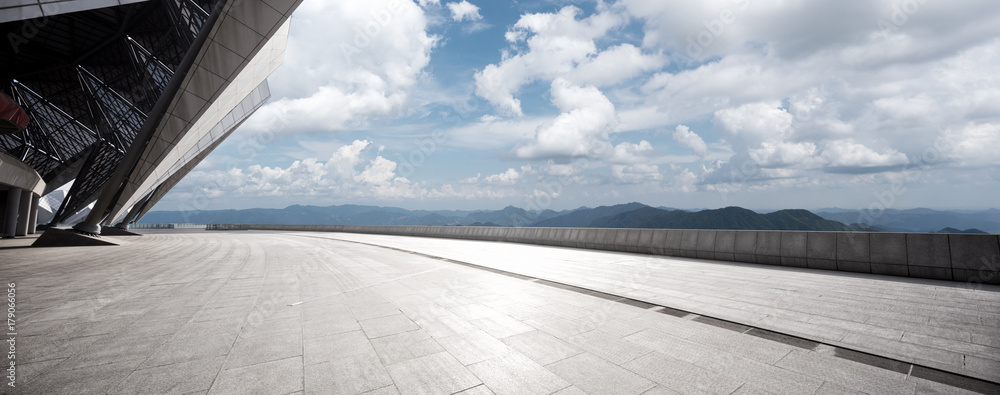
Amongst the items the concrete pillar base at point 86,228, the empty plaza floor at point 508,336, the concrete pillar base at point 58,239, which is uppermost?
the concrete pillar base at point 86,228

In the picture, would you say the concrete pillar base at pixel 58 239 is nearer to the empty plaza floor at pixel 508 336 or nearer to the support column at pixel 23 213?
the empty plaza floor at pixel 508 336

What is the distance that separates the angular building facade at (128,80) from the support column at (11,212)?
91mm

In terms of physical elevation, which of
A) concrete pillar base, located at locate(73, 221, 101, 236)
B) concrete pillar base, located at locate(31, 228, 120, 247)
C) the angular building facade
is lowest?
concrete pillar base, located at locate(31, 228, 120, 247)

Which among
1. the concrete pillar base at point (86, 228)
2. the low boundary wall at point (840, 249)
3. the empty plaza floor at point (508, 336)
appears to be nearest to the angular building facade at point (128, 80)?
the concrete pillar base at point (86, 228)

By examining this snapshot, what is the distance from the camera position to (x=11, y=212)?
98.2 feet

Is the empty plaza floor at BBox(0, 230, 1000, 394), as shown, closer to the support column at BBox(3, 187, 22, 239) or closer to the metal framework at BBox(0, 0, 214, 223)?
the metal framework at BBox(0, 0, 214, 223)

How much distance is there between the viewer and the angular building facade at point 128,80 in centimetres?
1699

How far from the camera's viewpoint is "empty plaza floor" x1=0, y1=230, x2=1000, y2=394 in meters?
3.59

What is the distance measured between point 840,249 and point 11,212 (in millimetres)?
50625

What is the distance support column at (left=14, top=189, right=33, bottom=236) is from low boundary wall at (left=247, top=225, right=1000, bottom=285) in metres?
45.6

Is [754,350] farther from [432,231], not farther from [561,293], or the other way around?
[432,231]

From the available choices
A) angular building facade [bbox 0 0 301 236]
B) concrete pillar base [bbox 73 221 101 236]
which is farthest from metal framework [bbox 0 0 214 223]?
concrete pillar base [bbox 73 221 101 236]

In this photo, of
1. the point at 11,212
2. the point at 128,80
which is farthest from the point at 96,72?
the point at 11,212

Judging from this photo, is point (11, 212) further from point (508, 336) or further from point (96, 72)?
point (508, 336)
